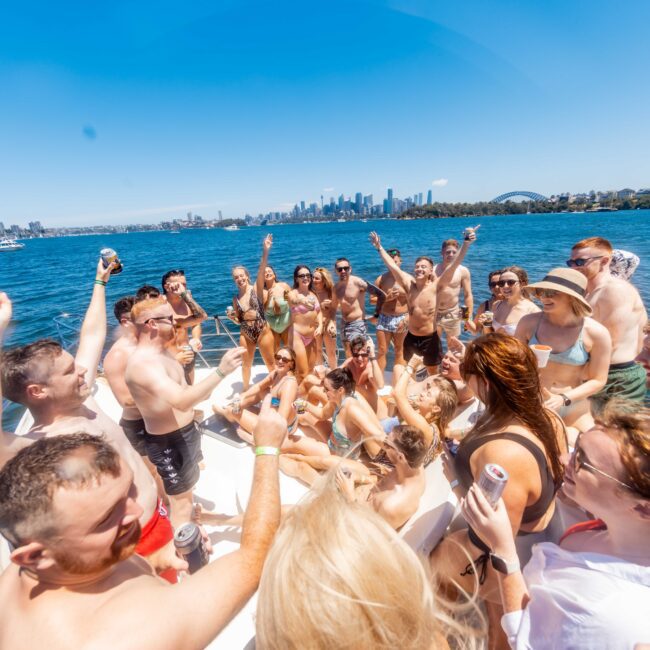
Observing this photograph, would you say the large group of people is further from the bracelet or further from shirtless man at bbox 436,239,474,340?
shirtless man at bbox 436,239,474,340

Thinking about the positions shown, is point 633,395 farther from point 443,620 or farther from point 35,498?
point 35,498

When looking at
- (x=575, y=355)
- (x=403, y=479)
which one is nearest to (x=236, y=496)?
(x=403, y=479)

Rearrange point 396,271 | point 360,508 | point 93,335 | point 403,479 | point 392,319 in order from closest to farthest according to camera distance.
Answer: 1. point 360,508
2. point 403,479
3. point 93,335
4. point 396,271
5. point 392,319

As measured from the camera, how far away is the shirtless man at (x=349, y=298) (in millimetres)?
5263

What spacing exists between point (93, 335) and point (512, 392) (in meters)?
2.69

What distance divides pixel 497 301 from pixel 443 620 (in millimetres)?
4312

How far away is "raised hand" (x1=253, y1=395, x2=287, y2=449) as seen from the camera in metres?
1.36

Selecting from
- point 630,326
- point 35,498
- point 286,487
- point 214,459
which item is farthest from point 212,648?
point 630,326

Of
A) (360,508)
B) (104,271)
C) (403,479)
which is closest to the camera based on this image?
(360,508)

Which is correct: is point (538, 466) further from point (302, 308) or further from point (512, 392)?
point (302, 308)

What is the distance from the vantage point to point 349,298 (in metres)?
5.29

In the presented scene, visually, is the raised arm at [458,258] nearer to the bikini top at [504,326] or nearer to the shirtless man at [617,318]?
the bikini top at [504,326]

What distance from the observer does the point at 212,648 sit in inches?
65.9

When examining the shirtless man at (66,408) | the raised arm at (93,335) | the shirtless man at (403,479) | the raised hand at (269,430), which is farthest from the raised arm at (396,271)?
the shirtless man at (66,408)
